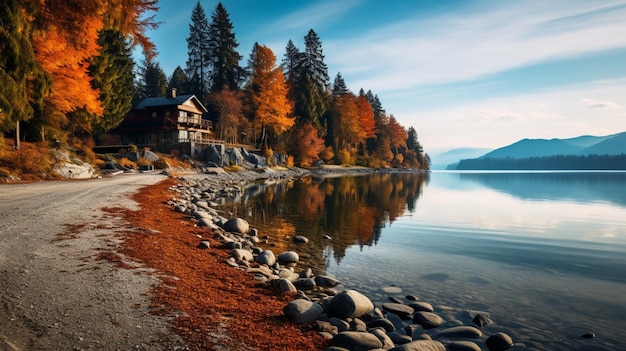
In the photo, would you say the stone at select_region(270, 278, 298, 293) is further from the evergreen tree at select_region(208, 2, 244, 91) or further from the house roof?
the evergreen tree at select_region(208, 2, 244, 91)

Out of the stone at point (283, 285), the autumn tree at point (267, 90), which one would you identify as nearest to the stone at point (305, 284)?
the stone at point (283, 285)

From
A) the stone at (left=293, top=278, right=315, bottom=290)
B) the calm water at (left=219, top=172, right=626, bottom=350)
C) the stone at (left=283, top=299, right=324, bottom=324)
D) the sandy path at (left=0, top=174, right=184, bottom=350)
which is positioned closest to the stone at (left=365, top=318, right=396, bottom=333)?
the stone at (left=283, top=299, right=324, bottom=324)

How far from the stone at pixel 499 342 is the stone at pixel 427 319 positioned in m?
0.89

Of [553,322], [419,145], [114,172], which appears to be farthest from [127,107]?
[419,145]

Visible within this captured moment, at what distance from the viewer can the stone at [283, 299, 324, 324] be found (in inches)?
200

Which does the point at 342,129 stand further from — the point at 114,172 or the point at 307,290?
the point at 307,290

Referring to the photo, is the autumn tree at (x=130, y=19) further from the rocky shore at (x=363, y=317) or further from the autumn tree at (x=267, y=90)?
the autumn tree at (x=267, y=90)

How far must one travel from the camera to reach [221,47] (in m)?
59.4

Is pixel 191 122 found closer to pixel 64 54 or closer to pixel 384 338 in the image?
pixel 64 54

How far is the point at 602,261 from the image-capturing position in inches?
422

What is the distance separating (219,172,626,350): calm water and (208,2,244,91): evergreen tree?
1828 inches

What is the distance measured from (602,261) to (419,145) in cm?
11391

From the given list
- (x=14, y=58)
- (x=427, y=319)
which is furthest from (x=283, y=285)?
(x=14, y=58)

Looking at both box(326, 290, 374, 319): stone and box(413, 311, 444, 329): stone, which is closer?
box(326, 290, 374, 319): stone
